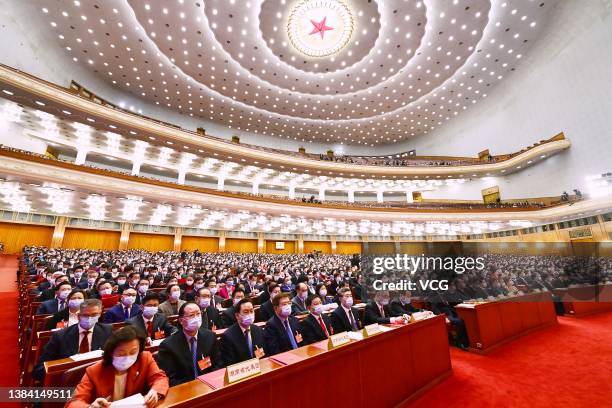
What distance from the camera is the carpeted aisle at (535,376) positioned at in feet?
9.18

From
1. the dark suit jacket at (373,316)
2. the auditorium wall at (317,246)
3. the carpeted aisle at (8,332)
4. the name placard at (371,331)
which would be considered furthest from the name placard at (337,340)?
the auditorium wall at (317,246)

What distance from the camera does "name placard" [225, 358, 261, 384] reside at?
1.55 meters

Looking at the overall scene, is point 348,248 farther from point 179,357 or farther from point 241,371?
point 241,371

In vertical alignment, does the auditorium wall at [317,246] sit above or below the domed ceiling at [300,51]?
below

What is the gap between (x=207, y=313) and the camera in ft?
12.9

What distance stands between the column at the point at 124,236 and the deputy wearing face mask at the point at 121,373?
68.4 ft

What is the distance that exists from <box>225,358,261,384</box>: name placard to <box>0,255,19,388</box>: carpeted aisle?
10.5 feet

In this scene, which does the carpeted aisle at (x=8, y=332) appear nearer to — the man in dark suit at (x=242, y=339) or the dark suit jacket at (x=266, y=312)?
the man in dark suit at (x=242, y=339)

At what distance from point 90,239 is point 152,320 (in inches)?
766

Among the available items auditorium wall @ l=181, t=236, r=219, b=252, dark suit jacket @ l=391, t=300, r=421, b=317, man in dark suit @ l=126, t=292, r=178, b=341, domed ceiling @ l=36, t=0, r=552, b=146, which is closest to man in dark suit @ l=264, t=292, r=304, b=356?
man in dark suit @ l=126, t=292, r=178, b=341

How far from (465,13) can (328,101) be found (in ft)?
34.6

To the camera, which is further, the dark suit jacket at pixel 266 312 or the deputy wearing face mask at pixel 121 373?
the dark suit jacket at pixel 266 312

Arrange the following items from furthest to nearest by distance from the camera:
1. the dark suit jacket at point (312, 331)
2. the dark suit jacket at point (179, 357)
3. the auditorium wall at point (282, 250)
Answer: the auditorium wall at point (282, 250)
the dark suit jacket at point (312, 331)
the dark suit jacket at point (179, 357)

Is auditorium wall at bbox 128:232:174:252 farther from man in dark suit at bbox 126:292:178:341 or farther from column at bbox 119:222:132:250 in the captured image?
man in dark suit at bbox 126:292:178:341
